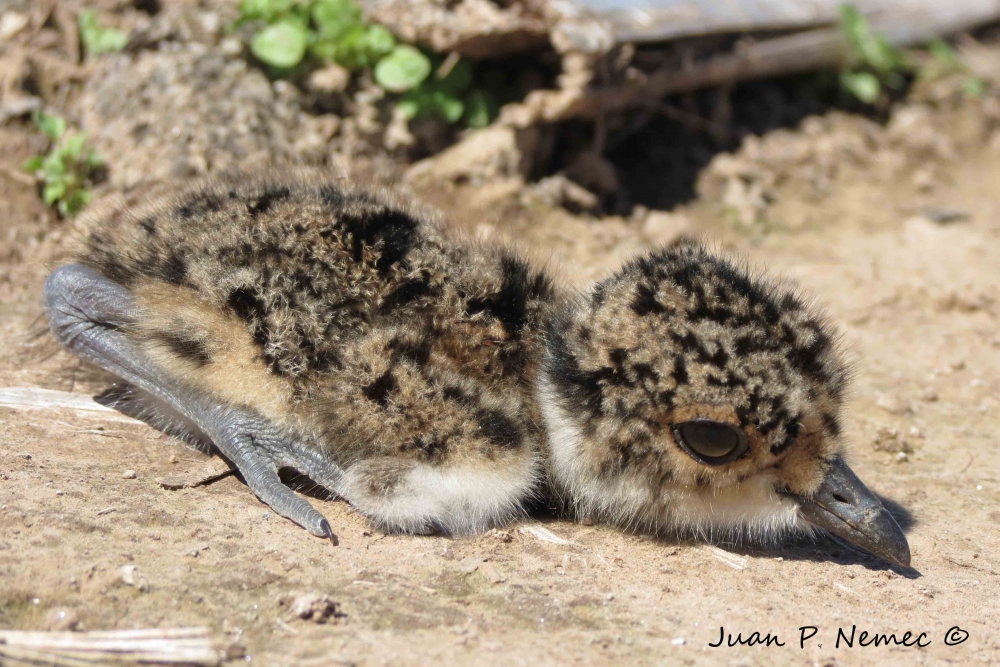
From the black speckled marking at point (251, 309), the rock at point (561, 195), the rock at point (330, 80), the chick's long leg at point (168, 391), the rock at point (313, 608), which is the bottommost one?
the rock at point (313, 608)

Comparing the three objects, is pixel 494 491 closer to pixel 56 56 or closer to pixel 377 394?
pixel 377 394

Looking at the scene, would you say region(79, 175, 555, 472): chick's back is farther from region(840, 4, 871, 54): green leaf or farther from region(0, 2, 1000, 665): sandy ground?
region(840, 4, 871, 54): green leaf

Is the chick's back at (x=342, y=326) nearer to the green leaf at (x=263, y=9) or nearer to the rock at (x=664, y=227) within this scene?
the green leaf at (x=263, y=9)

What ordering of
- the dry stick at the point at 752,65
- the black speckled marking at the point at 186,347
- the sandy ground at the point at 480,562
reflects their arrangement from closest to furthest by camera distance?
1. the sandy ground at the point at 480,562
2. the black speckled marking at the point at 186,347
3. the dry stick at the point at 752,65

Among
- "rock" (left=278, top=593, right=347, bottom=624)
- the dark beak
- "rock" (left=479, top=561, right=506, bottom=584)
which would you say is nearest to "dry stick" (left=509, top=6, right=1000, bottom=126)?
the dark beak

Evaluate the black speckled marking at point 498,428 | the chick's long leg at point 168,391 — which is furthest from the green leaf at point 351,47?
the black speckled marking at point 498,428

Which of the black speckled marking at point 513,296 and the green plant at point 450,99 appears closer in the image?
the black speckled marking at point 513,296
